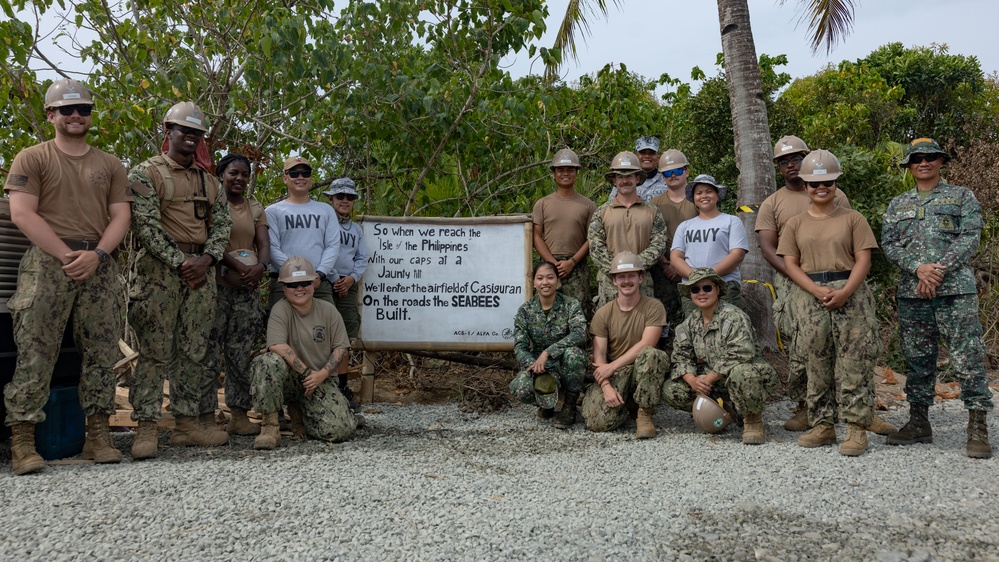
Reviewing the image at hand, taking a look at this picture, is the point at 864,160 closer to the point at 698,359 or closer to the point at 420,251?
the point at 698,359

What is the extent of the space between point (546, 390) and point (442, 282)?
5.60 ft

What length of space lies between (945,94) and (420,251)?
17320 millimetres

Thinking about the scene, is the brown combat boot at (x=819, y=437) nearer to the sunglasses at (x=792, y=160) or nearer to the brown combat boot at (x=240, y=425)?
the sunglasses at (x=792, y=160)

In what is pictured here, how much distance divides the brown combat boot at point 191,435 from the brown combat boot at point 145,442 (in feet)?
1.05

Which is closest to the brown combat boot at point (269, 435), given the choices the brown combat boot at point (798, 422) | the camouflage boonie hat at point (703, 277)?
the camouflage boonie hat at point (703, 277)

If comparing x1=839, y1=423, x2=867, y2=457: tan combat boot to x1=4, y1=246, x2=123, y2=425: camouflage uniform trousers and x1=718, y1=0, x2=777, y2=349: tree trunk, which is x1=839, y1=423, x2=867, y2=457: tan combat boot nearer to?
x1=718, y1=0, x2=777, y2=349: tree trunk

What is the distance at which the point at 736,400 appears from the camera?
5.22 meters

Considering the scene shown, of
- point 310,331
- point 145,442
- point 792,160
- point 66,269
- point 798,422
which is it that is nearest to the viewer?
point 66,269

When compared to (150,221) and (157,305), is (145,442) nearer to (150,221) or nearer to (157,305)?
(157,305)

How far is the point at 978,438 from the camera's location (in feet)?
15.6

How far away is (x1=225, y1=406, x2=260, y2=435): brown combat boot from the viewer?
550 cm

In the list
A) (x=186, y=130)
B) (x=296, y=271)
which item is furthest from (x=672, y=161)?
(x=186, y=130)

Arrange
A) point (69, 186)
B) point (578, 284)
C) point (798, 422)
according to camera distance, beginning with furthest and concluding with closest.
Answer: point (578, 284) → point (798, 422) → point (69, 186)

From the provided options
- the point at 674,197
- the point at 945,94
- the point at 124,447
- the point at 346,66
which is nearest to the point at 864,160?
the point at 674,197
